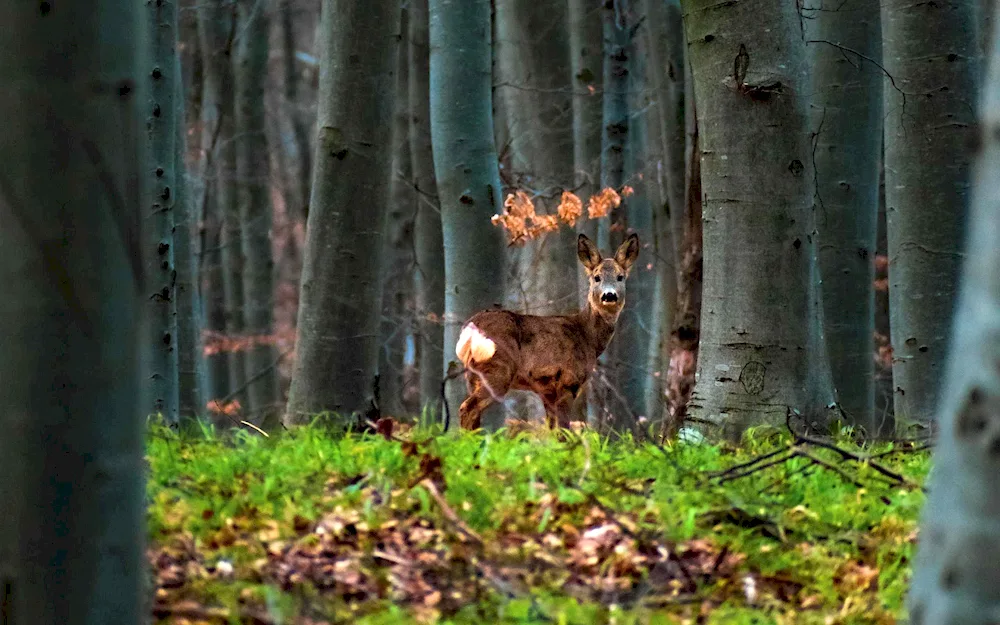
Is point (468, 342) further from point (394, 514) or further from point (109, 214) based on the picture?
point (109, 214)

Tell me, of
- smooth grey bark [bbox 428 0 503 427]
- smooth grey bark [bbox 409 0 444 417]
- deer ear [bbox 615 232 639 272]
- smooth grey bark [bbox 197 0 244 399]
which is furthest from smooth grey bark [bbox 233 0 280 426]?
deer ear [bbox 615 232 639 272]

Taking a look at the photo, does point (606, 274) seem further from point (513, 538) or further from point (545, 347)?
point (513, 538)

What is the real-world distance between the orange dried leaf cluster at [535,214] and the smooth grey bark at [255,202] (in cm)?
1092

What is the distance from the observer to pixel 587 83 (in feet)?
50.7

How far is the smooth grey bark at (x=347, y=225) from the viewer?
863 centimetres

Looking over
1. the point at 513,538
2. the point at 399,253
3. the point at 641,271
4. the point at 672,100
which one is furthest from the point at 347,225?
the point at 399,253

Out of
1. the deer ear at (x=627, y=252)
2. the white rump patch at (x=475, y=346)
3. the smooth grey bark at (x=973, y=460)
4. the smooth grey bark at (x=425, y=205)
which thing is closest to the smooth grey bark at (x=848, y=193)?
the deer ear at (x=627, y=252)

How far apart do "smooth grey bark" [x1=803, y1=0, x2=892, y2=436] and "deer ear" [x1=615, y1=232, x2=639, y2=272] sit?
2.18 metres

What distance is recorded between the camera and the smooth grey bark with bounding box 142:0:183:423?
33.2ft

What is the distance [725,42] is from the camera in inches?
289

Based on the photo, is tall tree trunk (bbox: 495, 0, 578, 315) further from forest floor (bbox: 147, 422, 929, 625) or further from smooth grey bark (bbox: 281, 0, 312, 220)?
smooth grey bark (bbox: 281, 0, 312, 220)

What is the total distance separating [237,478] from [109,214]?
1908mm

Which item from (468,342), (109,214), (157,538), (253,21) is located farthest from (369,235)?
→ (253,21)

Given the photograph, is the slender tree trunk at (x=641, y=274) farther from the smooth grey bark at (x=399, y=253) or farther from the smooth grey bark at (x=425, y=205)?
the smooth grey bark at (x=399, y=253)
